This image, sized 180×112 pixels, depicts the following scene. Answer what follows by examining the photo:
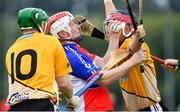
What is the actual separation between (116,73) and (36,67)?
47.8 inches

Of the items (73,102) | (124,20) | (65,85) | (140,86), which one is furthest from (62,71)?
(140,86)

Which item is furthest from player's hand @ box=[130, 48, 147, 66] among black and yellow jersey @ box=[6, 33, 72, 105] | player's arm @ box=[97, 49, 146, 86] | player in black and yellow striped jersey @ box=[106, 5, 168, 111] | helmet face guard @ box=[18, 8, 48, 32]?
helmet face guard @ box=[18, 8, 48, 32]

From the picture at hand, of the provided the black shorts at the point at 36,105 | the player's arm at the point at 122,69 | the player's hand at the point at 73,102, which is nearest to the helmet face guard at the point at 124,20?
the player's arm at the point at 122,69

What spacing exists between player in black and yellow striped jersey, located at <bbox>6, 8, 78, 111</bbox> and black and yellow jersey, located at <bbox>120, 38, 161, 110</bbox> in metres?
1.28

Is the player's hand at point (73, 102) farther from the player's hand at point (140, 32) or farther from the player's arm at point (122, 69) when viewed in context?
the player's hand at point (140, 32)

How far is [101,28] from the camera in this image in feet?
75.8

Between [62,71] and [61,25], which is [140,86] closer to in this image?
[61,25]

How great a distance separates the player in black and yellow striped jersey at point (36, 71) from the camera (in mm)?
10797

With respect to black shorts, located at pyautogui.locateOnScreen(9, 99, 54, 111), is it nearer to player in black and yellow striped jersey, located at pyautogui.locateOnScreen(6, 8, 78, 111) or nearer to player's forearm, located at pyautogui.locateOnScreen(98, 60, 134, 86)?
player in black and yellow striped jersey, located at pyautogui.locateOnScreen(6, 8, 78, 111)

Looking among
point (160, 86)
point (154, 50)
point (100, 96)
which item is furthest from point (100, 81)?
point (154, 50)

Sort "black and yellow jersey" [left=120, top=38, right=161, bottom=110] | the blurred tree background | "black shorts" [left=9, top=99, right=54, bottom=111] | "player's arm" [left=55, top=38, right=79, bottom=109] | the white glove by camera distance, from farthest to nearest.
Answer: the blurred tree background, "black and yellow jersey" [left=120, top=38, right=161, bottom=110], the white glove, "player's arm" [left=55, top=38, right=79, bottom=109], "black shorts" [left=9, top=99, right=54, bottom=111]

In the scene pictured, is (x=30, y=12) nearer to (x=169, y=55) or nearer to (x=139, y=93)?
(x=139, y=93)

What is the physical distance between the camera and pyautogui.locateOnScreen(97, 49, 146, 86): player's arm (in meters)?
11.5

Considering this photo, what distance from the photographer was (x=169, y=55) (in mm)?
21844
